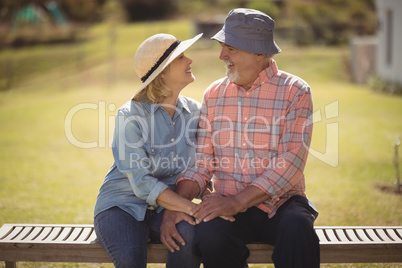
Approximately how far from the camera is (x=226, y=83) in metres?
3.77

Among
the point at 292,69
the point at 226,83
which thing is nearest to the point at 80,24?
the point at 292,69

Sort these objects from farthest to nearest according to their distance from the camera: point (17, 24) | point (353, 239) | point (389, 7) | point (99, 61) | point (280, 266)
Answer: point (17, 24), point (99, 61), point (389, 7), point (353, 239), point (280, 266)

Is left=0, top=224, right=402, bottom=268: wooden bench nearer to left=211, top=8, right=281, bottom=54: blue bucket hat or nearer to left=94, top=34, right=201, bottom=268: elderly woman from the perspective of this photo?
left=94, top=34, right=201, bottom=268: elderly woman

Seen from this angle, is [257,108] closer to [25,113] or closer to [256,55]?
[256,55]

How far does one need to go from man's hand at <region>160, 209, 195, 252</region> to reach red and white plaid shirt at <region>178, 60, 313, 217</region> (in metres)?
0.34

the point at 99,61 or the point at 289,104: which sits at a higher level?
the point at 99,61

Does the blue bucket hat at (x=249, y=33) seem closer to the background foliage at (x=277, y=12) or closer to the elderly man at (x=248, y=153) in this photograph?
the elderly man at (x=248, y=153)

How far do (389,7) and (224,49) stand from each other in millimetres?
14644

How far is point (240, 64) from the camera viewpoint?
11.8 ft

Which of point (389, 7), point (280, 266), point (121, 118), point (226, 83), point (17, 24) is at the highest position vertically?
point (17, 24)

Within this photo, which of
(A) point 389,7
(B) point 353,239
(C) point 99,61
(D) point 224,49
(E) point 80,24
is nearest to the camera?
(B) point 353,239

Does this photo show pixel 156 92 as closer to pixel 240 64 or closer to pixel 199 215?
pixel 240 64

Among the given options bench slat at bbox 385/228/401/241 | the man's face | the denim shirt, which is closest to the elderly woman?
the denim shirt

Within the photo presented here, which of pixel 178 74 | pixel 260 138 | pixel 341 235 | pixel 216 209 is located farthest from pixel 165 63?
pixel 341 235
